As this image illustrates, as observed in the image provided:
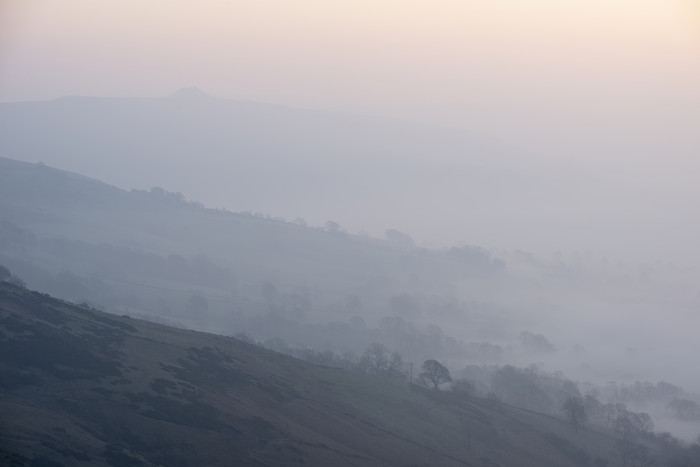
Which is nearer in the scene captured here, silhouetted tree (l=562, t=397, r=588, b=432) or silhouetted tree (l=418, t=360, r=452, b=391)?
silhouetted tree (l=562, t=397, r=588, b=432)

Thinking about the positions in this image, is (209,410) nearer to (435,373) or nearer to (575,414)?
(435,373)

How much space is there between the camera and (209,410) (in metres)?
60.3

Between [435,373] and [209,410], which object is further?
[435,373]

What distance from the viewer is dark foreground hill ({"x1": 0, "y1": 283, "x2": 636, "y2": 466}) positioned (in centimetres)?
5016

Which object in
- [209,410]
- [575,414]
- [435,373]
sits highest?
[435,373]

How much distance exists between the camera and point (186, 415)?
57844 millimetres

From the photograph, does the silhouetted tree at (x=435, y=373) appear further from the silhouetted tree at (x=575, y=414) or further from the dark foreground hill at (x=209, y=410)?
the silhouetted tree at (x=575, y=414)

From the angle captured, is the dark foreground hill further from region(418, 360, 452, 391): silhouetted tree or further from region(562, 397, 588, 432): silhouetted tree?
region(418, 360, 452, 391): silhouetted tree

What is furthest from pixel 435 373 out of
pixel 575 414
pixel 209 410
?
pixel 209 410

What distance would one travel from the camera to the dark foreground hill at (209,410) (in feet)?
165

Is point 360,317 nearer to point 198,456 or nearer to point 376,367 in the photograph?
point 376,367

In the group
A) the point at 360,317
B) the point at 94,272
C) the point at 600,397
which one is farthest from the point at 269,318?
the point at 600,397

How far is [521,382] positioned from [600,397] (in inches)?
1260

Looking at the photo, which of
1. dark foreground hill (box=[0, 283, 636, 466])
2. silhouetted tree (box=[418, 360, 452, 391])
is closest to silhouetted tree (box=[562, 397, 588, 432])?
dark foreground hill (box=[0, 283, 636, 466])
